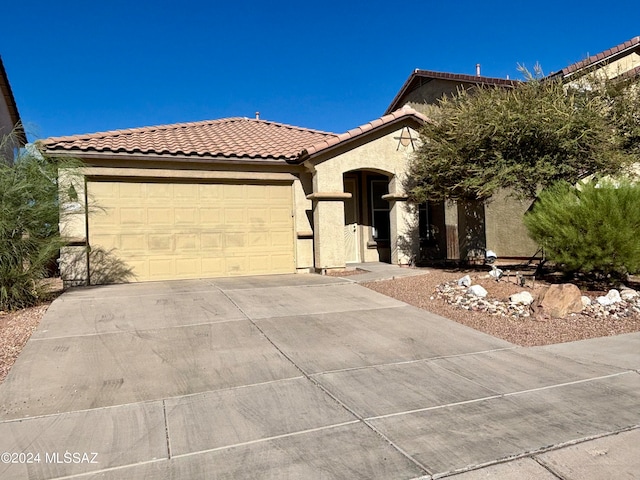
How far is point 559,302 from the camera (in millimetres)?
8414

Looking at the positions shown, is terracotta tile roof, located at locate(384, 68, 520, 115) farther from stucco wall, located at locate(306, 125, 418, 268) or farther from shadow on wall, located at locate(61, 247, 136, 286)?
shadow on wall, located at locate(61, 247, 136, 286)

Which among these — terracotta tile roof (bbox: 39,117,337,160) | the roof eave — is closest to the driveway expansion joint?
the roof eave

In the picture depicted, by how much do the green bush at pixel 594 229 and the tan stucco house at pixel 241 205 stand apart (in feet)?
9.84

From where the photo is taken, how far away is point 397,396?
4.94m

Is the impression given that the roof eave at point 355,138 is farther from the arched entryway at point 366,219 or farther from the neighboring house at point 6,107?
the neighboring house at point 6,107

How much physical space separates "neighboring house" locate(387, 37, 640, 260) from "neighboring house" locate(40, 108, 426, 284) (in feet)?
6.36

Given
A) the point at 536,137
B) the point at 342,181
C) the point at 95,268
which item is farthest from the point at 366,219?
the point at 95,268

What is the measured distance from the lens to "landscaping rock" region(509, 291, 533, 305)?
873cm

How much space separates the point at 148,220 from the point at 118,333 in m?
5.31

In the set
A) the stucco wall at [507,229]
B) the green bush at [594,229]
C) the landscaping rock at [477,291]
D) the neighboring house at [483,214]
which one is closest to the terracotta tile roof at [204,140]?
the neighboring house at [483,214]

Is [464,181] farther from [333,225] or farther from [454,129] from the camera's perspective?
[333,225]

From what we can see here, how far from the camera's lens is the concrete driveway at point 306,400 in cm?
364

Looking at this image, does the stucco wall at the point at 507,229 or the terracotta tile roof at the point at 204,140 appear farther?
the stucco wall at the point at 507,229


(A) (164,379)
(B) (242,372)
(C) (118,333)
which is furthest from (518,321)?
(C) (118,333)
